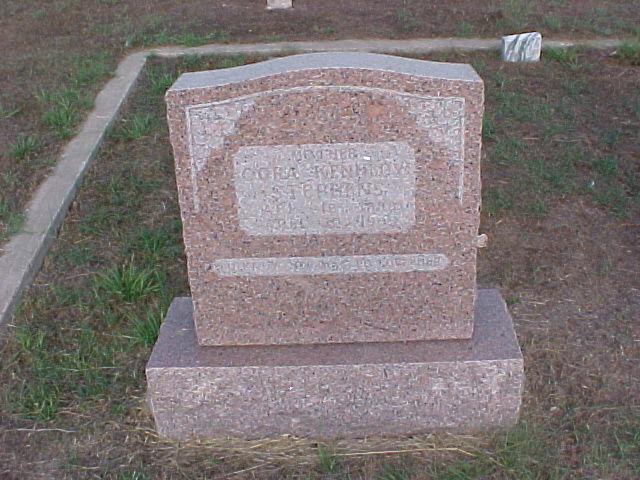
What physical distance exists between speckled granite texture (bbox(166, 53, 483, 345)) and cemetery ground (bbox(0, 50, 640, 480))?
1.38 ft

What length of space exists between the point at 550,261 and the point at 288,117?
5.93 feet

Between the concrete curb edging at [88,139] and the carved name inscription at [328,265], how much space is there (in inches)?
52.7

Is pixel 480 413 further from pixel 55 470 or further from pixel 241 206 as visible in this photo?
pixel 55 470

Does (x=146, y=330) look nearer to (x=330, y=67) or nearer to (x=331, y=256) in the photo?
(x=331, y=256)

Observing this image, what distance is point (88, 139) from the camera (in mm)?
5145

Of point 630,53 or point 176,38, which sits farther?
point 176,38

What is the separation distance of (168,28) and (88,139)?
2.87 metres

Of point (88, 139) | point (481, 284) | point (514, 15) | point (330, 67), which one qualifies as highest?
point (330, 67)

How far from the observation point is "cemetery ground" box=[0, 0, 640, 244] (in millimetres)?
5730

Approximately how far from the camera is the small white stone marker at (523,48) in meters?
6.38

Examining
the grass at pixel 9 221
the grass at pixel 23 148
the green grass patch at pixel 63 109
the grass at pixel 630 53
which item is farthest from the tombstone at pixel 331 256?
the grass at pixel 630 53

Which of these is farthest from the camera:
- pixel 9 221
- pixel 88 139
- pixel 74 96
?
pixel 74 96

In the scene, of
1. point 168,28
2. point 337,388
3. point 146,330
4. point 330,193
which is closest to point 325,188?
point 330,193

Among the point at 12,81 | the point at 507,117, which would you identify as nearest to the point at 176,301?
the point at 507,117
